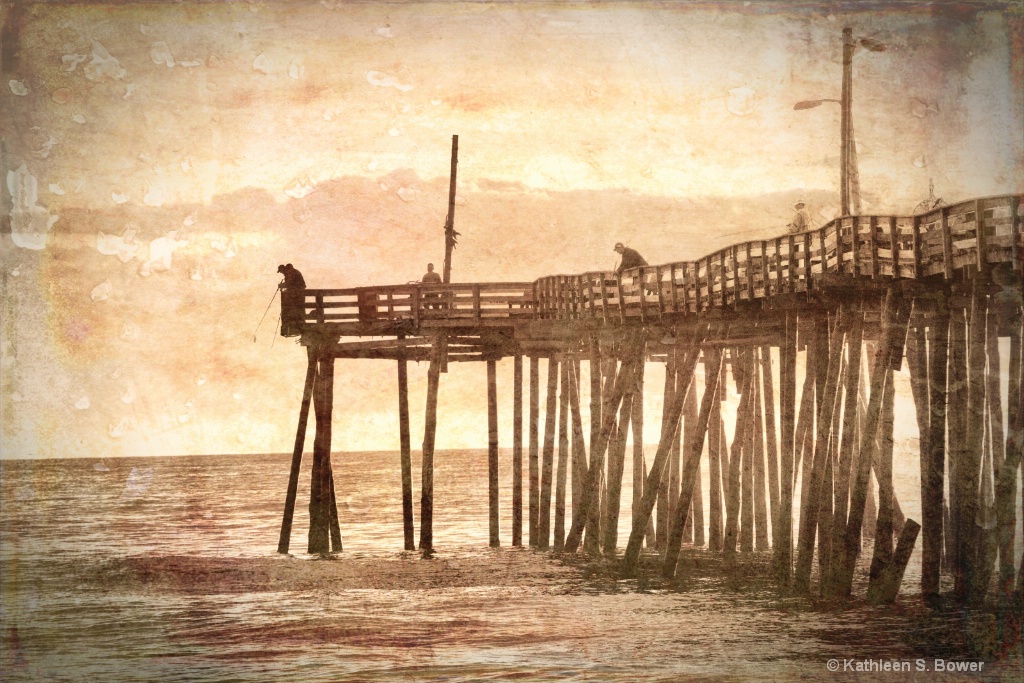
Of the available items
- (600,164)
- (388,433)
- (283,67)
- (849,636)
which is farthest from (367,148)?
(849,636)

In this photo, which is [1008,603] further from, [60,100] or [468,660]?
[60,100]

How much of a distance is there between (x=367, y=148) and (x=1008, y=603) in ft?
35.2

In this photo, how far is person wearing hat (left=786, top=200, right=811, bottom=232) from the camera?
15916 millimetres

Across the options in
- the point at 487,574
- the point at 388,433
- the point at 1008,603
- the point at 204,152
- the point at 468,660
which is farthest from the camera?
the point at 388,433

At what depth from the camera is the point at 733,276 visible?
1556 centimetres

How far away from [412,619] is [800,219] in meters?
7.78

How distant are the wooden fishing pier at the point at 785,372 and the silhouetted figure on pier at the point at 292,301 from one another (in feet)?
0.49

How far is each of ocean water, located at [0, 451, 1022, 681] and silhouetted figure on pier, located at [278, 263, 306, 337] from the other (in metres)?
3.50

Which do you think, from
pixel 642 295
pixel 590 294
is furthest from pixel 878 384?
pixel 590 294

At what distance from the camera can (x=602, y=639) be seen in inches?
537

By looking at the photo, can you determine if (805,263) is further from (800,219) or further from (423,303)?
(423,303)

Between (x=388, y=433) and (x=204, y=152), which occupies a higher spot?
(x=204, y=152)

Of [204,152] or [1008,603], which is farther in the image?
[204,152]

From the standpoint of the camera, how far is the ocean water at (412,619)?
41.4ft
